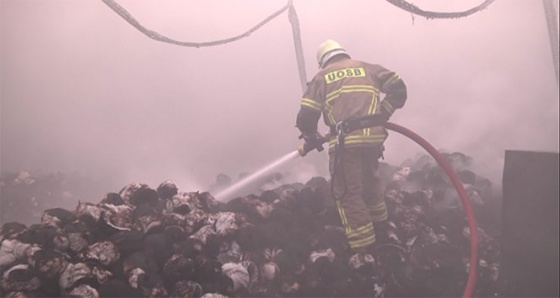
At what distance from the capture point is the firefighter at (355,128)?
3.23 meters

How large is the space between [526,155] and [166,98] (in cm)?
832

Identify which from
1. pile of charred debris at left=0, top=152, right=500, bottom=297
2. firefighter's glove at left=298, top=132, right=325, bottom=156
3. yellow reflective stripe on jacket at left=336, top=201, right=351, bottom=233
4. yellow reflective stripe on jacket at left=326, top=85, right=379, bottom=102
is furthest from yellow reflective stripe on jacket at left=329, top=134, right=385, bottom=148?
pile of charred debris at left=0, top=152, right=500, bottom=297

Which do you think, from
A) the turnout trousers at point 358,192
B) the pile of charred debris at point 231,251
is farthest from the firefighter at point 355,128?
the pile of charred debris at point 231,251

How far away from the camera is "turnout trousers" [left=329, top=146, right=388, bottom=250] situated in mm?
3148

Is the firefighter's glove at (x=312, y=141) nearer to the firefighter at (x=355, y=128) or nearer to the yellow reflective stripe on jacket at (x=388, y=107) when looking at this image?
the firefighter at (x=355, y=128)

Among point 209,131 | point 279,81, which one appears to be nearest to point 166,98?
point 209,131

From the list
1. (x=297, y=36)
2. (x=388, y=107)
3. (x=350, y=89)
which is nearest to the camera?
(x=350, y=89)

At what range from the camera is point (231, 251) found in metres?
3.07

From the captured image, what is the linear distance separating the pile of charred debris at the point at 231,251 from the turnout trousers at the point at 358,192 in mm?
152

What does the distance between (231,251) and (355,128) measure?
1.41 metres

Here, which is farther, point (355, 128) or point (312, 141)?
point (312, 141)

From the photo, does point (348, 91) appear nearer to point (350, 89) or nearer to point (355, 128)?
point (350, 89)

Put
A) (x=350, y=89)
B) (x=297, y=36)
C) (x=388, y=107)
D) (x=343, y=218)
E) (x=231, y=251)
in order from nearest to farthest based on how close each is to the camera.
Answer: (x=231, y=251) < (x=343, y=218) < (x=350, y=89) < (x=388, y=107) < (x=297, y=36)

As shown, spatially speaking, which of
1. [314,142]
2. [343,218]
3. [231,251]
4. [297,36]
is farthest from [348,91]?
[297,36]
